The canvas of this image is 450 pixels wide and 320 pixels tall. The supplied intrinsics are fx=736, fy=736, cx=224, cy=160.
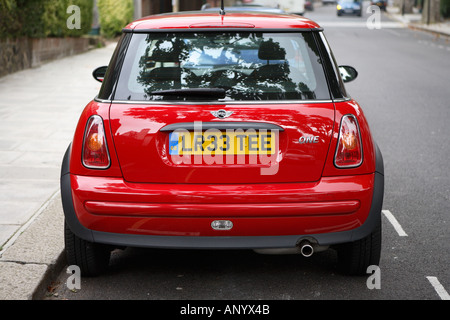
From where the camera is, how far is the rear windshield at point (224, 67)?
407 cm

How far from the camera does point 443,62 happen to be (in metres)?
20.4

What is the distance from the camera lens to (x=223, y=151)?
389cm

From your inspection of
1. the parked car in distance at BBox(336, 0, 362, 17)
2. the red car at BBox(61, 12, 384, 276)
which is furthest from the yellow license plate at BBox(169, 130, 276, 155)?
the parked car in distance at BBox(336, 0, 362, 17)

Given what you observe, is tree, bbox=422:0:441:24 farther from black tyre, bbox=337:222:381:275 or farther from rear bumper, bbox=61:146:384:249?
rear bumper, bbox=61:146:384:249

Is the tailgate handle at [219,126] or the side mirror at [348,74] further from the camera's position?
the side mirror at [348,74]

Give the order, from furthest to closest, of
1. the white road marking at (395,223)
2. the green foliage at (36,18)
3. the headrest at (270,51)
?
1. the green foliage at (36,18)
2. the white road marking at (395,223)
3. the headrest at (270,51)

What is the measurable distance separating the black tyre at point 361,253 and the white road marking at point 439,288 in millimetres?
344

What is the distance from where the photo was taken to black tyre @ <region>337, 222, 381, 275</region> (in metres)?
4.29

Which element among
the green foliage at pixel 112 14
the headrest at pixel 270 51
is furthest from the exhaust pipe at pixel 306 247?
the green foliage at pixel 112 14

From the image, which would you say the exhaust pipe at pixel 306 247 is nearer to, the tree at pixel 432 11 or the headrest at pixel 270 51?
the headrest at pixel 270 51

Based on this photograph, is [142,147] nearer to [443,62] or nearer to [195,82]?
[195,82]

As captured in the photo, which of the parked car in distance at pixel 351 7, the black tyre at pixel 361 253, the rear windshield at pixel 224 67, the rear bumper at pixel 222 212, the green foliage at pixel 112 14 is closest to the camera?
the rear bumper at pixel 222 212
